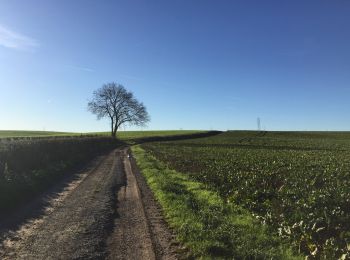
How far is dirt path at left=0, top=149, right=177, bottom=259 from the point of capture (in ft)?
30.4

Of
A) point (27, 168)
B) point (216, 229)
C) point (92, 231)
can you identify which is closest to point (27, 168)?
point (27, 168)

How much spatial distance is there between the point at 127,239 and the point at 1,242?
304cm

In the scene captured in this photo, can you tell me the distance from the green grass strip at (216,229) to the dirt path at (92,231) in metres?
0.50

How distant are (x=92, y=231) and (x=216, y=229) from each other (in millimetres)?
3325

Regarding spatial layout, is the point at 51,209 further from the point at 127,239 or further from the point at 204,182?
the point at 204,182

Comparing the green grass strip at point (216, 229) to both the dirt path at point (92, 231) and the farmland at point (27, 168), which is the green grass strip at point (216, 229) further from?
the farmland at point (27, 168)

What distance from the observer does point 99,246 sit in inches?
383

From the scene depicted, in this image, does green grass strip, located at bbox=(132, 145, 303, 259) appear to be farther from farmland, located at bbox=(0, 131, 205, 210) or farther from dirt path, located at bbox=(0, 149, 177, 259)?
farmland, located at bbox=(0, 131, 205, 210)

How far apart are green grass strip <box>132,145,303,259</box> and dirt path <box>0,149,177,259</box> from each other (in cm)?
50

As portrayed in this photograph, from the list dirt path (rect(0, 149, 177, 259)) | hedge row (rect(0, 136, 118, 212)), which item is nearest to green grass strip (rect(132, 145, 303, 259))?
dirt path (rect(0, 149, 177, 259))

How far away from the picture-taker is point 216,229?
1082 centimetres

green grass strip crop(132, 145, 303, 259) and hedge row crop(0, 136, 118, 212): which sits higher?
hedge row crop(0, 136, 118, 212)

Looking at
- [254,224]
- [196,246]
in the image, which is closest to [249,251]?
[196,246]

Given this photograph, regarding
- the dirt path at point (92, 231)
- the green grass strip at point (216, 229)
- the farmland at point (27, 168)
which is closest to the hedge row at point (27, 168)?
the farmland at point (27, 168)
